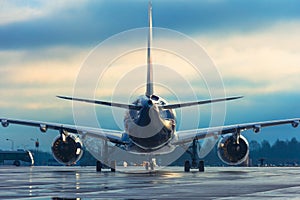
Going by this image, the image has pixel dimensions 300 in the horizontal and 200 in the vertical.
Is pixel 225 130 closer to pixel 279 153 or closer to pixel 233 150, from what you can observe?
pixel 233 150

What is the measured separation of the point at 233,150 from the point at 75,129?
548 inches

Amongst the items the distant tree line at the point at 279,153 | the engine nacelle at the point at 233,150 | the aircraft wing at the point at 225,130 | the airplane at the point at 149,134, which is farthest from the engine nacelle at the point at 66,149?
the distant tree line at the point at 279,153

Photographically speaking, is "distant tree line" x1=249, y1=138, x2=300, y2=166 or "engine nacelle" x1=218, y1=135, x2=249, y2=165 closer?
"engine nacelle" x1=218, y1=135, x2=249, y2=165

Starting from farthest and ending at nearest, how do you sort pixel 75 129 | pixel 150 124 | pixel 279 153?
1. pixel 279 153
2. pixel 75 129
3. pixel 150 124

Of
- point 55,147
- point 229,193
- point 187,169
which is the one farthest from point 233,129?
point 229,193

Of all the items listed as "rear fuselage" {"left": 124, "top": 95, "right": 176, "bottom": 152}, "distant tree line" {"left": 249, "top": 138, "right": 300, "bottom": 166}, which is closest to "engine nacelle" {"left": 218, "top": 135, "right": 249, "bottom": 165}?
"rear fuselage" {"left": 124, "top": 95, "right": 176, "bottom": 152}

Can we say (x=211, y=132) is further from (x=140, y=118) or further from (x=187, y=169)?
(x=140, y=118)

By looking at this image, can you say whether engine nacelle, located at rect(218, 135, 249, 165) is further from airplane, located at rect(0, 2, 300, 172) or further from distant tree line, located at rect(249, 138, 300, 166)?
distant tree line, located at rect(249, 138, 300, 166)

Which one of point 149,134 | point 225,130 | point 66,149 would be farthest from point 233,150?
point 66,149

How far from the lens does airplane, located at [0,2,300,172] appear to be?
51.6 metres

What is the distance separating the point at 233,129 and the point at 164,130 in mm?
7554

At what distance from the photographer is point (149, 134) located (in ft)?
171

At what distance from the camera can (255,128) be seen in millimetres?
57406

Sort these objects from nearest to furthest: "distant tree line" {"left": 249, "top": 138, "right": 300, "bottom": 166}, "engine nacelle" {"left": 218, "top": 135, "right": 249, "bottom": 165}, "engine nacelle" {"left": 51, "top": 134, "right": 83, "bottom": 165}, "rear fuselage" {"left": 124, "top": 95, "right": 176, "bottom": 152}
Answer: "rear fuselage" {"left": 124, "top": 95, "right": 176, "bottom": 152}, "engine nacelle" {"left": 51, "top": 134, "right": 83, "bottom": 165}, "engine nacelle" {"left": 218, "top": 135, "right": 249, "bottom": 165}, "distant tree line" {"left": 249, "top": 138, "right": 300, "bottom": 166}
